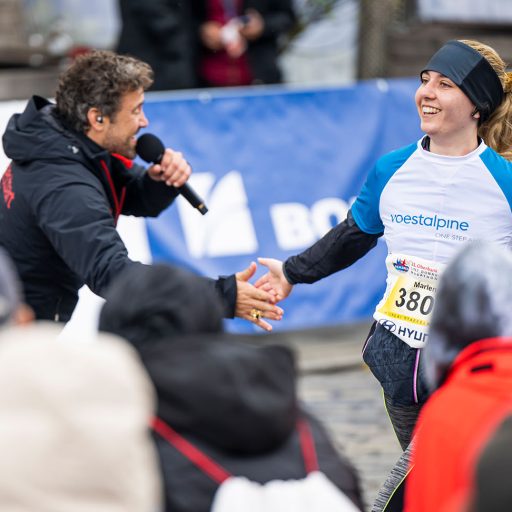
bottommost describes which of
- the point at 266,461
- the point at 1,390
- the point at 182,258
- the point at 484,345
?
the point at 182,258

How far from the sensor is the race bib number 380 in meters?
4.16

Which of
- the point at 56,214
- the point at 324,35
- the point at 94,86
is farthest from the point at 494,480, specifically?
the point at 324,35

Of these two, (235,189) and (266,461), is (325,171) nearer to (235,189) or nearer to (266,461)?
(235,189)

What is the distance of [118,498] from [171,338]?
54 centimetres

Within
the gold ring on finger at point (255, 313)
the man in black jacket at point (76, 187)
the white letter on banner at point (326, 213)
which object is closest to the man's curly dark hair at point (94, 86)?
the man in black jacket at point (76, 187)

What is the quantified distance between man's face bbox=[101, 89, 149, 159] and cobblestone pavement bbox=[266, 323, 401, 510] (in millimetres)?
1705

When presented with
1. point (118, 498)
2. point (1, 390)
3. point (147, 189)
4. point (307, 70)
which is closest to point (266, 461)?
point (118, 498)

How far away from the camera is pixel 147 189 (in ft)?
17.0

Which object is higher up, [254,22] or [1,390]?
[1,390]

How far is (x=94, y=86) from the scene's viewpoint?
4.75m

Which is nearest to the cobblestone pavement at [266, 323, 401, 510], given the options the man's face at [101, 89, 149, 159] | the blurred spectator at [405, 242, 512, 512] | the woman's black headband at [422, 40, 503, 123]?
the man's face at [101, 89, 149, 159]

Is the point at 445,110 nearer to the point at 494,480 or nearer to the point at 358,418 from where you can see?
the point at 494,480

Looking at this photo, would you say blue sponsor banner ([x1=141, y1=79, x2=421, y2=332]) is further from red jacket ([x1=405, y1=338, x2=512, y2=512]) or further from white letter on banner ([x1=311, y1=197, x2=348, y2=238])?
red jacket ([x1=405, y1=338, x2=512, y2=512])

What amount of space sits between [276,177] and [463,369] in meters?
5.03
